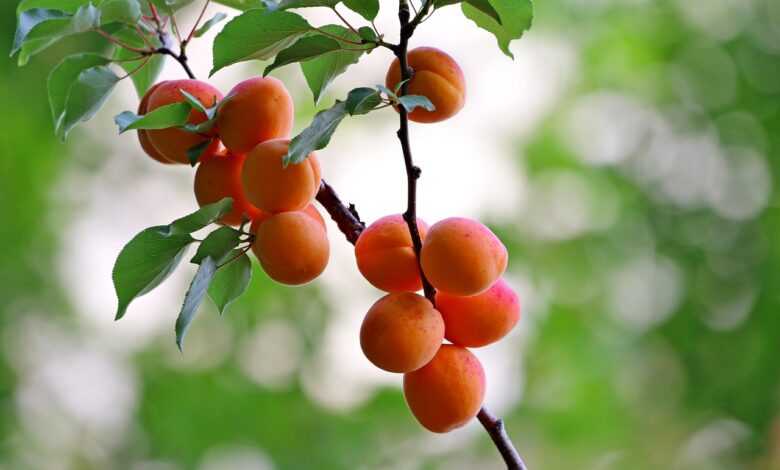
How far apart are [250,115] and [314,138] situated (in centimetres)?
7

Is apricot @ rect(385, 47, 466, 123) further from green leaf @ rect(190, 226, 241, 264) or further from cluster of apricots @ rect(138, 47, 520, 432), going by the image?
green leaf @ rect(190, 226, 241, 264)

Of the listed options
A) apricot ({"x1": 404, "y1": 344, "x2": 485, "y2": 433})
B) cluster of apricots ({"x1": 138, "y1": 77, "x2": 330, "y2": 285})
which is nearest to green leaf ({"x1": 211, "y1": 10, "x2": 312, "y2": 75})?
cluster of apricots ({"x1": 138, "y1": 77, "x2": 330, "y2": 285})

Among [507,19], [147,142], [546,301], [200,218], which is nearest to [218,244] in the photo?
[200,218]

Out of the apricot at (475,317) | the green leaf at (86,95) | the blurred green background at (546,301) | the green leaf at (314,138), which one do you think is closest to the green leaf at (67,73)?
the green leaf at (86,95)

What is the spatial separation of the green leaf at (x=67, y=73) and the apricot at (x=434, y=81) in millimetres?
240

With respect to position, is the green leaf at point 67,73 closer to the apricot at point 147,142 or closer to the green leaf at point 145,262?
the apricot at point 147,142

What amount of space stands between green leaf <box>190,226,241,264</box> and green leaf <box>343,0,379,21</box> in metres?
0.17

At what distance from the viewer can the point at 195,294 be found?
572 millimetres

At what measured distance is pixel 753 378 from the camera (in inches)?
135

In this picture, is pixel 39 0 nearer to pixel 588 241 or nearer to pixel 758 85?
pixel 588 241

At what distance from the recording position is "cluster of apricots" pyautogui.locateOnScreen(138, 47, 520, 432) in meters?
0.57

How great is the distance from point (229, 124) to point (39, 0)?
0.80ft

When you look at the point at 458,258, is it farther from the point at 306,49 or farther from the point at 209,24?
the point at 209,24

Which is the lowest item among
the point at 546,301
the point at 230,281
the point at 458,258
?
the point at 546,301
